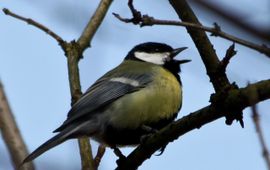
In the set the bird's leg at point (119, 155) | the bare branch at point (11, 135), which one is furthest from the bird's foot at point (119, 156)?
the bare branch at point (11, 135)

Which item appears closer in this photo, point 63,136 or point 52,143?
point 52,143

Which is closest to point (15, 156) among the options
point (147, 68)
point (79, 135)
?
point (79, 135)

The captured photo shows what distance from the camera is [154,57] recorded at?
4.13 metres

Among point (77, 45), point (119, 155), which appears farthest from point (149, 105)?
point (77, 45)

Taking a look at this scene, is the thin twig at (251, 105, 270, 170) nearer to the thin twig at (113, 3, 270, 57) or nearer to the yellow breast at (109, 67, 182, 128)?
the thin twig at (113, 3, 270, 57)

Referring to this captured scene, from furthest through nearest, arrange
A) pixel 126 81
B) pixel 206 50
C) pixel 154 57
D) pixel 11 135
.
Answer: pixel 154 57 → pixel 126 81 → pixel 206 50 → pixel 11 135

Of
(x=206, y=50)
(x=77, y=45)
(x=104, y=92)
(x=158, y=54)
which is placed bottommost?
(x=206, y=50)

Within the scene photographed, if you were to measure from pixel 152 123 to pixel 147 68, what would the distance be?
0.62 metres

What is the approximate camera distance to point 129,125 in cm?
315

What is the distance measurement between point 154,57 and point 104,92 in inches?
38.1

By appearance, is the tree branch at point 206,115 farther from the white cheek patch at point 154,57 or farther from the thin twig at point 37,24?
the white cheek patch at point 154,57

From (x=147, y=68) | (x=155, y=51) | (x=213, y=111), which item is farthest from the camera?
(x=155, y=51)

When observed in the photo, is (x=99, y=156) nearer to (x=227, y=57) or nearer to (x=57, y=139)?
(x=57, y=139)

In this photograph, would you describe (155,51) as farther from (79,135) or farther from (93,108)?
(79,135)
